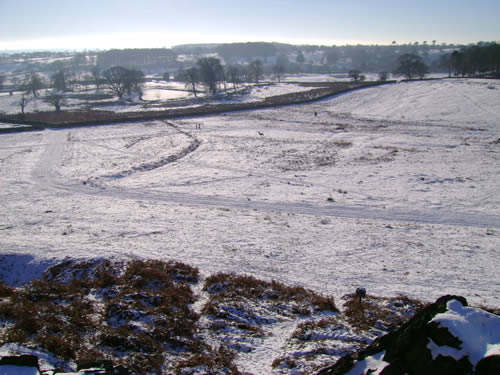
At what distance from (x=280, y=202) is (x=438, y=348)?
16.4 m

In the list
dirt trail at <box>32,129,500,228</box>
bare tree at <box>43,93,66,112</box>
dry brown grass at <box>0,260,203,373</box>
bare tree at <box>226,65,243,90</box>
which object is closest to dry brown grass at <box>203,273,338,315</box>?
dry brown grass at <box>0,260,203,373</box>

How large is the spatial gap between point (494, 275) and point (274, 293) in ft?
28.8

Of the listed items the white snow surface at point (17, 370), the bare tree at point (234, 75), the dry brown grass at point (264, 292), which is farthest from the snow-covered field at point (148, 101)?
the white snow surface at point (17, 370)

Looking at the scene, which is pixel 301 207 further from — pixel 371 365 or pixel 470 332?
pixel 470 332

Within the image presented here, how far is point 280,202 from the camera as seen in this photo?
866 inches

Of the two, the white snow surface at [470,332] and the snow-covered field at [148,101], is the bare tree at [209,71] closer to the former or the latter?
the snow-covered field at [148,101]

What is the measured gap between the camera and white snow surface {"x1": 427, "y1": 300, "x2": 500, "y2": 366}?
558 centimetres

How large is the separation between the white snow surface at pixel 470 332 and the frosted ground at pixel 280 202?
6.72 meters

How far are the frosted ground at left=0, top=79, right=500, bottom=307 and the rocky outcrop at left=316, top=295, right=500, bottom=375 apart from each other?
21.1 feet

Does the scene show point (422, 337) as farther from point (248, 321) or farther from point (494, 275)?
point (494, 275)

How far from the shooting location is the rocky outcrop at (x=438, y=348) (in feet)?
18.1

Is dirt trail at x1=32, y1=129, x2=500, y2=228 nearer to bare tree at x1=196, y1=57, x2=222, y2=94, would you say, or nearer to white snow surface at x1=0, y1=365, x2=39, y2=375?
white snow surface at x1=0, y1=365, x2=39, y2=375

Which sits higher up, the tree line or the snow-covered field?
the tree line

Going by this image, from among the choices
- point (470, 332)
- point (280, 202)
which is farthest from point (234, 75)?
point (470, 332)
